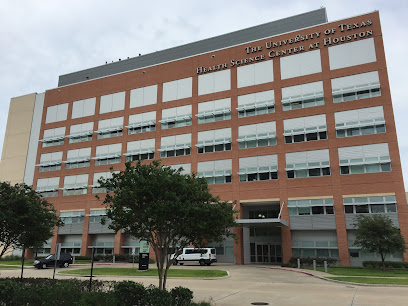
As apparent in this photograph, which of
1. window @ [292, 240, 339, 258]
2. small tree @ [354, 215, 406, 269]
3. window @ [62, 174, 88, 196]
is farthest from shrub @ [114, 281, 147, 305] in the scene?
window @ [62, 174, 88, 196]

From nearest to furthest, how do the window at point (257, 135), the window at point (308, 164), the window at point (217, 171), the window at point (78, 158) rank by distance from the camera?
the window at point (308, 164) → the window at point (257, 135) → the window at point (217, 171) → the window at point (78, 158)

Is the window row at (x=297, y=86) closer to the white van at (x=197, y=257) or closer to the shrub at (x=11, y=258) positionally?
the white van at (x=197, y=257)

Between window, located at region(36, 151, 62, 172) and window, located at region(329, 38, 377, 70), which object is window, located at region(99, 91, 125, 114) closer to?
window, located at region(36, 151, 62, 172)

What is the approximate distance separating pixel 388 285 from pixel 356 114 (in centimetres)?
2333

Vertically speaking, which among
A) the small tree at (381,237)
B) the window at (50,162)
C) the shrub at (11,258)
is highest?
the window at (50,162)

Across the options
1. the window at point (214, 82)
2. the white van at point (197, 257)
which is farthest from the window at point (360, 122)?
the white van at point (197, 257)

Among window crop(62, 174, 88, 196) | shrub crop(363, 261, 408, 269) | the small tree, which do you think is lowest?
shrub crop(363, 261, 408, 269)

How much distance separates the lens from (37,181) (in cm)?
5828

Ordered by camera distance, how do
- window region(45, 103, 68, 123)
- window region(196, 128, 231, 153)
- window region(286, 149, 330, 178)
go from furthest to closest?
1. window region(45, 103, 68, 123)
2. window region(196, 128, 231, 153)
3. window region(286, 149, 330, 178)

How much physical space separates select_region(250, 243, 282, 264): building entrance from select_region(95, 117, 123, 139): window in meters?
Result: 26.7

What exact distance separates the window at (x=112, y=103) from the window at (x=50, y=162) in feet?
35.4

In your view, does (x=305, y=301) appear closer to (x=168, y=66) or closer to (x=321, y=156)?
(x=321, y=156)

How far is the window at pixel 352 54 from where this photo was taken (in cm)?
4034

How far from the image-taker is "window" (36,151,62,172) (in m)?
57.7
